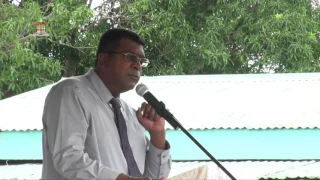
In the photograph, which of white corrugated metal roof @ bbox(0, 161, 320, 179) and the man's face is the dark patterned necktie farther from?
white corrugated metal roof @ bbox(0, 161, 320, 179)

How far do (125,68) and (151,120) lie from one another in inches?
8.8

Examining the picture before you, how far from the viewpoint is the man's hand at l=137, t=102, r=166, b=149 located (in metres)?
2.65

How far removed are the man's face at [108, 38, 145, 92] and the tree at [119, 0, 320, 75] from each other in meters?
6.46

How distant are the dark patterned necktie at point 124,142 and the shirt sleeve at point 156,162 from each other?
4.8 inches

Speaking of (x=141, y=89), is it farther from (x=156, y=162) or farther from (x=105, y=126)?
(x=156, y=162)

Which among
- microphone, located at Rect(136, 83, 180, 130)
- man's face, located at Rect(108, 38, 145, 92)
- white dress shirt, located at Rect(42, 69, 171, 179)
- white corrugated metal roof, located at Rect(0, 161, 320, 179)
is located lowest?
white corrugated metal roof, located at Rect(0, 161, 320, 179)

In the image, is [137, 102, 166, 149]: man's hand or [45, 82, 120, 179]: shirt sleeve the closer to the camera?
[45, 82, 120, 179]: shirt sleeve

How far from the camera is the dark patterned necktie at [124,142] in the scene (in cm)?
266

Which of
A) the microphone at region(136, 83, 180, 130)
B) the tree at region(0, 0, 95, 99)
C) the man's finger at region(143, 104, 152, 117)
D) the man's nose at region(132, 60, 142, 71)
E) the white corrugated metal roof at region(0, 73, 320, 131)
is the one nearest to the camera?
the microphone at region(136, 83, 180, 130)

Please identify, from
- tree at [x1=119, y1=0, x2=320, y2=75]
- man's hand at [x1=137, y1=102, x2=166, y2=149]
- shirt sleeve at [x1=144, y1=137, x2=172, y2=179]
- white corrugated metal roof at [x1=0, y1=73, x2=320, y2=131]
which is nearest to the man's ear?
man's hand at [x1=137, y1=102, x2=166, y2=149]

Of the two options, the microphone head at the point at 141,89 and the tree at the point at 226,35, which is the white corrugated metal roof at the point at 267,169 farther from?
the tree at the point at 226,35

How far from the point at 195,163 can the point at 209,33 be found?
204 inches

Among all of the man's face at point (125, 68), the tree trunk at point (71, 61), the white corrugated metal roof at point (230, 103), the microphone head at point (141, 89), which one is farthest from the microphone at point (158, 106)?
the tree trunk at point (71, 61)

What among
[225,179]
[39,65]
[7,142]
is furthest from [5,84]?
[225,179]
